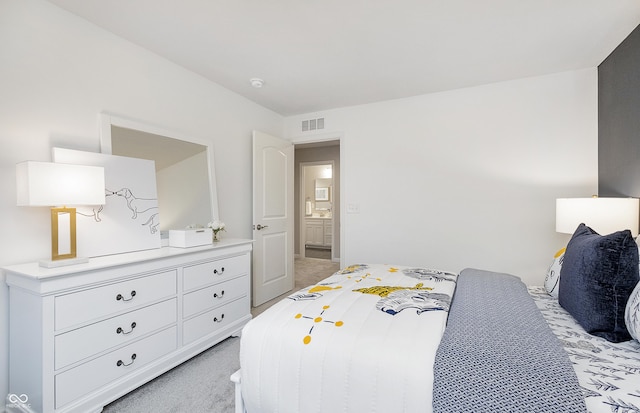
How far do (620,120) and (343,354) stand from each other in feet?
9.39

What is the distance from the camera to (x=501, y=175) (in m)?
3.06

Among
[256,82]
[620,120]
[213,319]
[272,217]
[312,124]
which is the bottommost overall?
[213,319]

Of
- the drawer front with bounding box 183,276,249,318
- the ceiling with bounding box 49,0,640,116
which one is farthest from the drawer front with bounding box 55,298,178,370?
the ceiling with bounding box 49,0,640,116

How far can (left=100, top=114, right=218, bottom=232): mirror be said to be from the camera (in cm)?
221

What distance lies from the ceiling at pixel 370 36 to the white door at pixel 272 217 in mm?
933

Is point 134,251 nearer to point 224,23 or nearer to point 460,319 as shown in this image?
point 224,23

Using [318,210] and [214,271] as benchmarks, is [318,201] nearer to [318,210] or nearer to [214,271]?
[318,210]

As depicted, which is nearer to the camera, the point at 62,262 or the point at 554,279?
the point at 62,262

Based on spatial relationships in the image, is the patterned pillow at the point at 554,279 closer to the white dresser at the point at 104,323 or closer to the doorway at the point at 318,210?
the white dresser at the point at 104,323

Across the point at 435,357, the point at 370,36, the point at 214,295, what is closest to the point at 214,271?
the point at 214,295

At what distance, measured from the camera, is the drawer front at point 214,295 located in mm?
2225

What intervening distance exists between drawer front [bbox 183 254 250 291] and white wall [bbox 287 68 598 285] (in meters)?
1.57

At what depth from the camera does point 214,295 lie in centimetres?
244

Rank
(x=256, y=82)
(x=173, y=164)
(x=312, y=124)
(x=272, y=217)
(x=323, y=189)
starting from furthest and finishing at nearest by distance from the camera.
→ (x=323, y=189), (x=312, y=124), (x=272, y=217), (x=256, y=82), (x=173, y=164)
